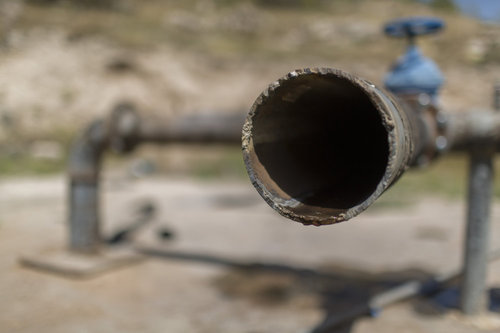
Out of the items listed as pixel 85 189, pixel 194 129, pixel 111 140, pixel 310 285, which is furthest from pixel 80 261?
pixel 310 285

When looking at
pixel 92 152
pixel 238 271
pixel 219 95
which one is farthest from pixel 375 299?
pixel 219 95

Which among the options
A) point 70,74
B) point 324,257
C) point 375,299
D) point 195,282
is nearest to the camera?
point 375,299

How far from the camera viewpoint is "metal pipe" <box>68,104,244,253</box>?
4.49 meters

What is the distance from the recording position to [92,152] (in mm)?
5047

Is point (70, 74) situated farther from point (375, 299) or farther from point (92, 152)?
point (375, 299)

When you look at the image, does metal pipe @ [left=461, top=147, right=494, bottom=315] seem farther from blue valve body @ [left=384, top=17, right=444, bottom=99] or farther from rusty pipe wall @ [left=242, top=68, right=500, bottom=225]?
rusty pipe wall @ [left=242, top=68, right=500, bottom=225]

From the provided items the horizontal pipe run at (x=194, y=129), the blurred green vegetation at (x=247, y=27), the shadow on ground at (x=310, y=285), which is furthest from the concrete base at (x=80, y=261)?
the blurred green vegetation at (x=247, y=27)

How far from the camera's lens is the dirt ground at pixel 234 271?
386cm

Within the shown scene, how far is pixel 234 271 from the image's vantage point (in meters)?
5.12

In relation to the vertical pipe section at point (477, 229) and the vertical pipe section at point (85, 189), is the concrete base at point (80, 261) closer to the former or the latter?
the vertical pipe section at point (85, 189)

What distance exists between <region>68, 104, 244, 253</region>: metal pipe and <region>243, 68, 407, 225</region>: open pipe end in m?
2.14

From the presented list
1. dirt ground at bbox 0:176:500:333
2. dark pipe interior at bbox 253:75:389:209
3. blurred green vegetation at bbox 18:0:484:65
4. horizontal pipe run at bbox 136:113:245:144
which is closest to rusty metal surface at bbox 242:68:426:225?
dark pipe interior at bbox 253:75:389:209

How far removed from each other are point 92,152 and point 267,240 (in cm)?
244

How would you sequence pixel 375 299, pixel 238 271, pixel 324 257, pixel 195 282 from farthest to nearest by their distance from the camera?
pixel 324 257
pixel 238 271
pixel 195 282
pixel 375 299
